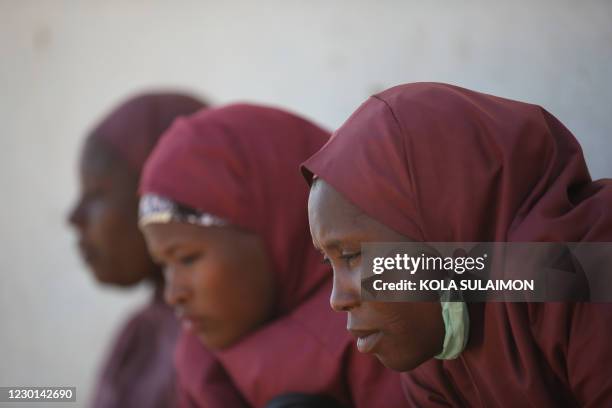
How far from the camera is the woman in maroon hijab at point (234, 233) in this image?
7.72 ft

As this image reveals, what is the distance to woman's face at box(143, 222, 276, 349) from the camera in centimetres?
235

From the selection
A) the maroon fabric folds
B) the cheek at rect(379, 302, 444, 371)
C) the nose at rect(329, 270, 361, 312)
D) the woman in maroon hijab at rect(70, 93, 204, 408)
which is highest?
the nose at rect(329, 270, 361, 312)

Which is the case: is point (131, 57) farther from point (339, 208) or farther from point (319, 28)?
point (339, 208)

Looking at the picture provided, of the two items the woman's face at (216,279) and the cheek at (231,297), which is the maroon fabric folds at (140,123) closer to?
the woman's face at (216,279)

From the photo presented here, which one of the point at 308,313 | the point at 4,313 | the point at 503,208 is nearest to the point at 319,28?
the point at 308,313

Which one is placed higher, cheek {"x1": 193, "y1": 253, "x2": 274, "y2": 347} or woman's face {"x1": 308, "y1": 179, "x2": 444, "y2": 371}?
woman's face {"x1": 308, "y1": 179, "x2": 444, "y2": 371}

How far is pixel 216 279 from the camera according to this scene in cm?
233

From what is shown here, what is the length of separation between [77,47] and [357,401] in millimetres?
2988

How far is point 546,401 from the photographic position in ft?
5.03

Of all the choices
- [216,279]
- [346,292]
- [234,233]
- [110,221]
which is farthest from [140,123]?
[346,292]

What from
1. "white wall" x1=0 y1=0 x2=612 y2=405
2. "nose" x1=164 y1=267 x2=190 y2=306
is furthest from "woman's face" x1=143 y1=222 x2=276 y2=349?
"white wall" x1=0 y1=0 x2=612 y2=405

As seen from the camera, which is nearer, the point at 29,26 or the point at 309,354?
the point at 309,354

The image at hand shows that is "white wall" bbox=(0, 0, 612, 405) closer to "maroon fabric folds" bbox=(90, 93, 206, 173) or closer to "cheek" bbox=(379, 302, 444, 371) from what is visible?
"maroon fabric folds" bbox=(90, 93, 206, 173)

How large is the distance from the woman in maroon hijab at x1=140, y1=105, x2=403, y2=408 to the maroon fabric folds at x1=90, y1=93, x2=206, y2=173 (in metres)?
0.76
